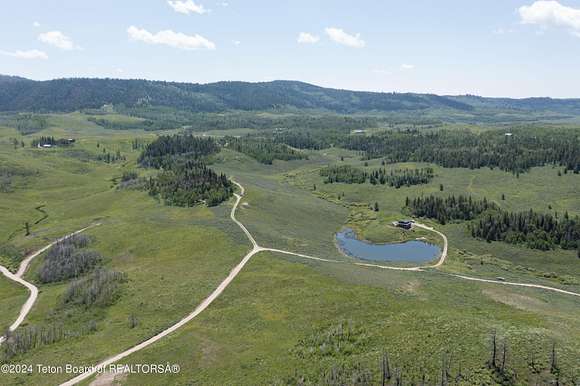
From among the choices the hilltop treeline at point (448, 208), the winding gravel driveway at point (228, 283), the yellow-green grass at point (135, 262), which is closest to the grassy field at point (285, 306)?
the yellow-green grass at point (135, 262)

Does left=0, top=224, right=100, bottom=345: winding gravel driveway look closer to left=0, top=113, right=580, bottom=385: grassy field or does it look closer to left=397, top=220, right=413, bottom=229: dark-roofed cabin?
left=0, top=113, right=580, bottom=385: grassy field

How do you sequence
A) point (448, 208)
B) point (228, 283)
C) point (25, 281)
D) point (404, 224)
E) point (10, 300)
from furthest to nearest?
point (448, 208), point (404, 224), point (25, 281), point (10, 300), point (228, 283)

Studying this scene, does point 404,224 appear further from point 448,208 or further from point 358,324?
point 358,324

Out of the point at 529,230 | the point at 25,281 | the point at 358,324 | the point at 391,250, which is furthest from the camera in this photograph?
the point at 529,230

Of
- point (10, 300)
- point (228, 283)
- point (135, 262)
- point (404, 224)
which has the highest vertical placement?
point (228, 283)

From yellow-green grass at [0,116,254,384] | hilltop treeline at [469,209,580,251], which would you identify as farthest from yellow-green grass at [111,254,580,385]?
hilltop treeline at [469,209,580,251]

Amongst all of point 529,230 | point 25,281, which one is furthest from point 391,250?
point 25,281

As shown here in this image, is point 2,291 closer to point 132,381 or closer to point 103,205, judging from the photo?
point 132,381

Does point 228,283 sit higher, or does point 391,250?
point 228,283
